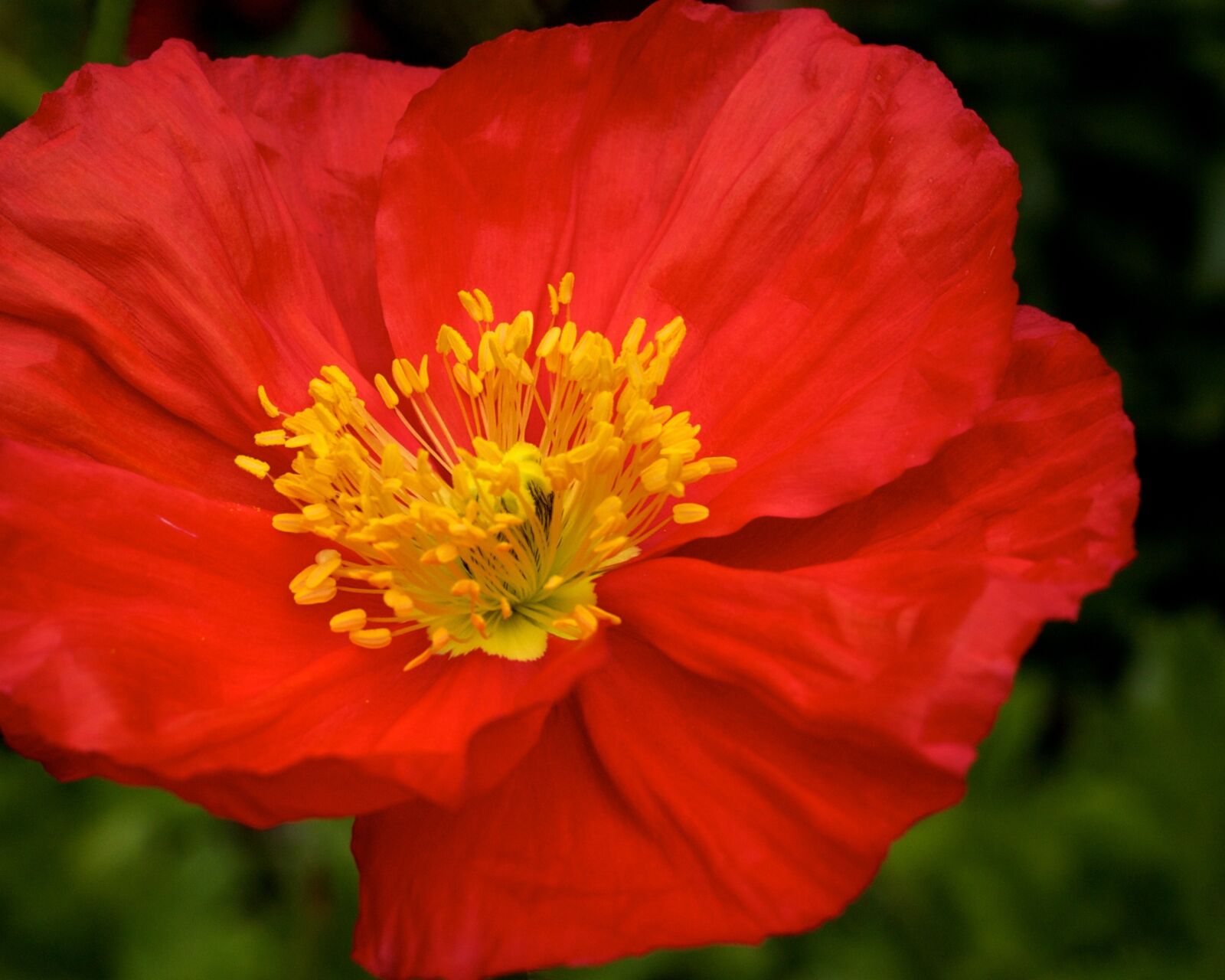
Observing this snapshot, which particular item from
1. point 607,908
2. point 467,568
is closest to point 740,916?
point 607,908

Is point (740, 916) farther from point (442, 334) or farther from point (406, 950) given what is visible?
point (442, 334)

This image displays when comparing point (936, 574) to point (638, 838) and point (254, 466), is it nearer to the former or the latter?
point (638, 838)

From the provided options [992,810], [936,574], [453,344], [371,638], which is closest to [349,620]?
[371,638]

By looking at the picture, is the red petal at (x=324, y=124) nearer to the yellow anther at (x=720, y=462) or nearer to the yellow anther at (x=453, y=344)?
the yellow anther at (x=453, y=344)

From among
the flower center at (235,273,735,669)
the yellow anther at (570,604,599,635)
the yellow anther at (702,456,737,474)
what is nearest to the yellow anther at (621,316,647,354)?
the flower center at (235,273,735,669)

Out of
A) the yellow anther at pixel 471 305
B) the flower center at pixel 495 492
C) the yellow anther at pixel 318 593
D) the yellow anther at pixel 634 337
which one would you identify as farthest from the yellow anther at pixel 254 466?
the yellow anther at pixel 634 337

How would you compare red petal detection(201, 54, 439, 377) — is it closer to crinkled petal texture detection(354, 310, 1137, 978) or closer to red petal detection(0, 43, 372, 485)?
red petal detection(0, 43, 372, 485)

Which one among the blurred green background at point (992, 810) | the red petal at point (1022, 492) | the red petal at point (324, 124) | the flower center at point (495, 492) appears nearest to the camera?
the red petal at point (1022, 492)
